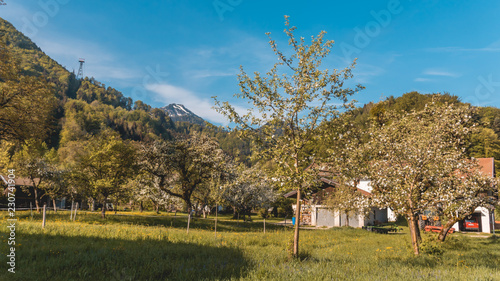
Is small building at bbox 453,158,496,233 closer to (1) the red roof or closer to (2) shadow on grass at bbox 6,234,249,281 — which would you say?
(1) the red roof

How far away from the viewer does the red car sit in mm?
42375

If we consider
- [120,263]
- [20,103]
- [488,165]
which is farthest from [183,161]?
[488,165]

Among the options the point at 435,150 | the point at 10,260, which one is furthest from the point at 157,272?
the point at 435,150

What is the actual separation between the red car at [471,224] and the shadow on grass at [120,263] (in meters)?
47.1

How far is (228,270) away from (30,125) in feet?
63.0

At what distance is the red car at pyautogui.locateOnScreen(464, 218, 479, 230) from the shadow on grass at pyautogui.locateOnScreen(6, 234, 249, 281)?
1853 inches

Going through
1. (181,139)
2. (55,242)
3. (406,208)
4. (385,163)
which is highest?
(181,139)

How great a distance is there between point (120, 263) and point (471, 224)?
52.1m

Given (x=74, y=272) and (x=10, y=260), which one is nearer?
(x=74, y=272)

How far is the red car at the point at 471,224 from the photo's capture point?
139 ft

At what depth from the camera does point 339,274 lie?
7734 millimetres

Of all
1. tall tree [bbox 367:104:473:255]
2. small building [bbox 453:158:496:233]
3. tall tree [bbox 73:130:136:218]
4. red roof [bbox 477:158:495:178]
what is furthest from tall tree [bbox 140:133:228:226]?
red roof [bbox 477:158:495:178]

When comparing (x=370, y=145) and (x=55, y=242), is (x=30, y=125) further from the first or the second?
(x=370, y=145)

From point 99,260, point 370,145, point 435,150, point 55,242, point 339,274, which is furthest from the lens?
point 370,145
